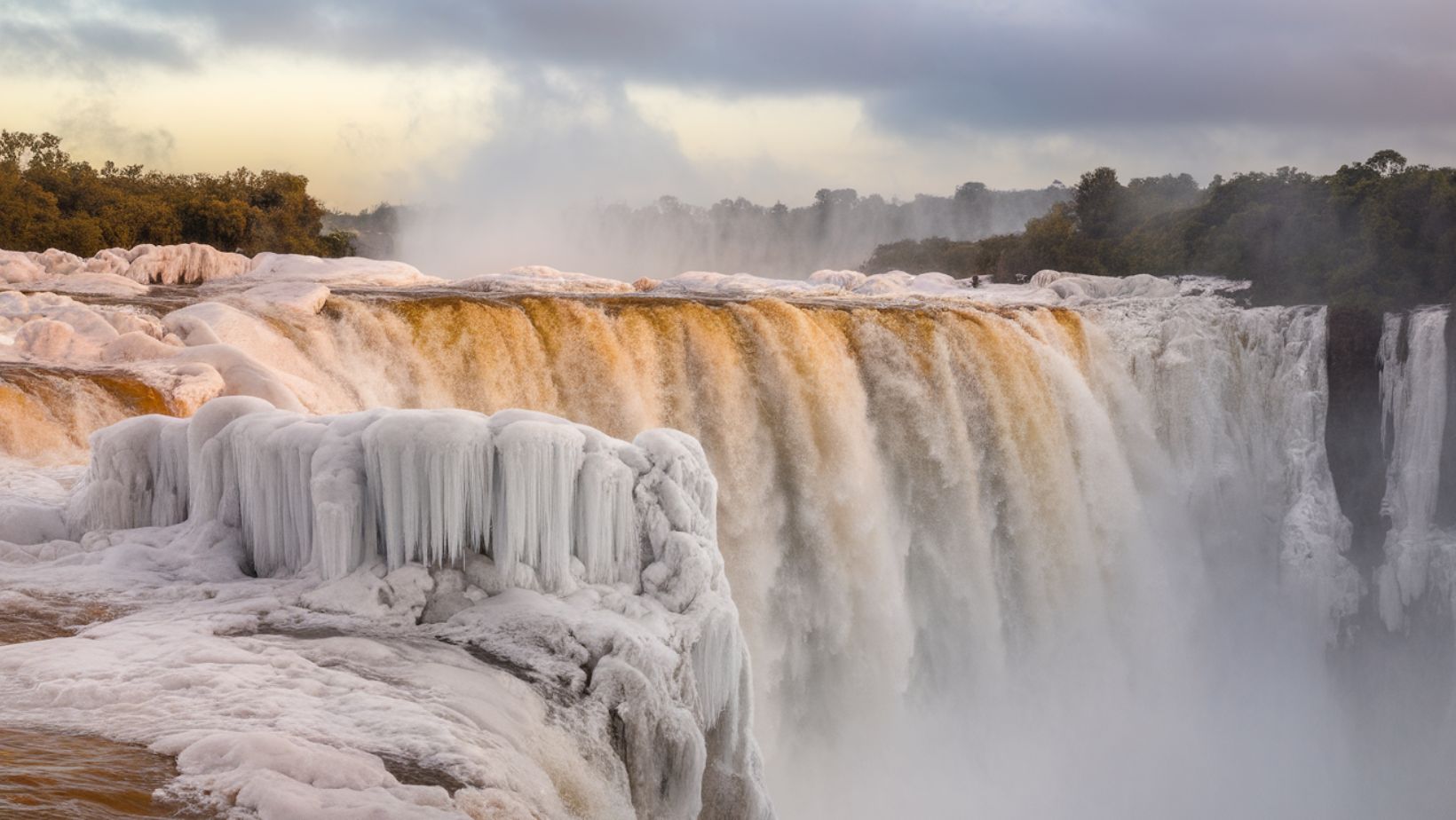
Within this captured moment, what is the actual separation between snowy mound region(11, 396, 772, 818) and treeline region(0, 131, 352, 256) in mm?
23840

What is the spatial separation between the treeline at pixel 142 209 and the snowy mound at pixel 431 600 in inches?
939

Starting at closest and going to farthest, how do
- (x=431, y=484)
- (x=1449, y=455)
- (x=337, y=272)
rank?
(x=431, y=484)
(x=1449, y=455)
(x=337, y=272)

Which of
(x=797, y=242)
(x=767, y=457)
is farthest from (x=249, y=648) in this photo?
(x=797, y=242)

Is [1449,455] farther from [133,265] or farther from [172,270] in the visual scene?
[133,265]

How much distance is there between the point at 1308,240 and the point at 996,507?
502 inches

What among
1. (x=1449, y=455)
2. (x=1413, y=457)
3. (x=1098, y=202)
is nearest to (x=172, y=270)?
(x=1413, y=457)

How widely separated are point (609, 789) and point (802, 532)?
10469 millimetres

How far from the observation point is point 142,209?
30.5m

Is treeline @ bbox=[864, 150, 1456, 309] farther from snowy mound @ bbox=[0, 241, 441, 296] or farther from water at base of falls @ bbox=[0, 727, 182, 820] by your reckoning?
water at base of falls @ bbox=[0, 727, 182, 820]

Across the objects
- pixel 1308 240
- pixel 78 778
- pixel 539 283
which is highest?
pixel 1308 240

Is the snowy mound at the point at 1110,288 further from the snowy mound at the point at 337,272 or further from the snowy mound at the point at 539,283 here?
the snowy mound at the point at 337,272

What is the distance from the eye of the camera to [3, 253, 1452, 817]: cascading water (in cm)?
1513

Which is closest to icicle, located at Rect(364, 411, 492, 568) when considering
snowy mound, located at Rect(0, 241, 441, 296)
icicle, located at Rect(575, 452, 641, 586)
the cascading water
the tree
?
icicle, located at Rect(575, 452, 641, 586)

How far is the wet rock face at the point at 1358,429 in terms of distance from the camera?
20.5m
